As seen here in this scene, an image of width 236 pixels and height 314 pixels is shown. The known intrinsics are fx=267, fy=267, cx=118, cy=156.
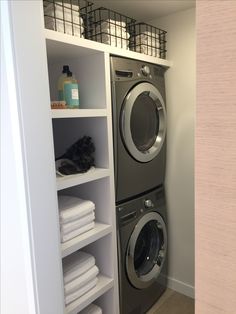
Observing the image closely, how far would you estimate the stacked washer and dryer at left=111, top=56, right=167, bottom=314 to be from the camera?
1.72 m

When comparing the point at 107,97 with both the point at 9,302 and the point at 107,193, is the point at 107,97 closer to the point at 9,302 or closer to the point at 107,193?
the point at 107,193

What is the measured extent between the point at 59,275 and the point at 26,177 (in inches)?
21.4

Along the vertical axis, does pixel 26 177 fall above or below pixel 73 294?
above

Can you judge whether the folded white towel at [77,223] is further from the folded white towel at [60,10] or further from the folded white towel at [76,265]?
the folded white towel at [60,10]

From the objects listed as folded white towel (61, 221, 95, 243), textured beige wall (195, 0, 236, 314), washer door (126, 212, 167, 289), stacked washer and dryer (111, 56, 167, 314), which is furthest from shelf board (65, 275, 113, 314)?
textured beige wall (195, 0, 236, 314)

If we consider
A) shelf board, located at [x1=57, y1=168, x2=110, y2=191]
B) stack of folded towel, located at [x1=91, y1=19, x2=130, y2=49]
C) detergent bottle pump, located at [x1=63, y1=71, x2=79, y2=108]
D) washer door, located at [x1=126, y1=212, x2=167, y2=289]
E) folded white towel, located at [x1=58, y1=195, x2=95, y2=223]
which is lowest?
washer door, located at [x1=126, y1=212, x2=167, y2=289]

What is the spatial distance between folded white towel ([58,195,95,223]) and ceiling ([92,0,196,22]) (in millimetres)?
1319

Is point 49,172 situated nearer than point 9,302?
Yes

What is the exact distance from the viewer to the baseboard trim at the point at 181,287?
2310 millimetres

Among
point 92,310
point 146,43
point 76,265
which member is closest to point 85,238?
point 76,265

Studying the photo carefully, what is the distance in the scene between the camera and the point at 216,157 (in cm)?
49

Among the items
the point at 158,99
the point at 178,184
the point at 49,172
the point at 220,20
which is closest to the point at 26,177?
the point at 49,172

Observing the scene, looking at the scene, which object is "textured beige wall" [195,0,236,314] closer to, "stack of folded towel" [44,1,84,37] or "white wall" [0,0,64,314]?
"white wall" [0,0,64,314]

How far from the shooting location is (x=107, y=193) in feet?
5.61
